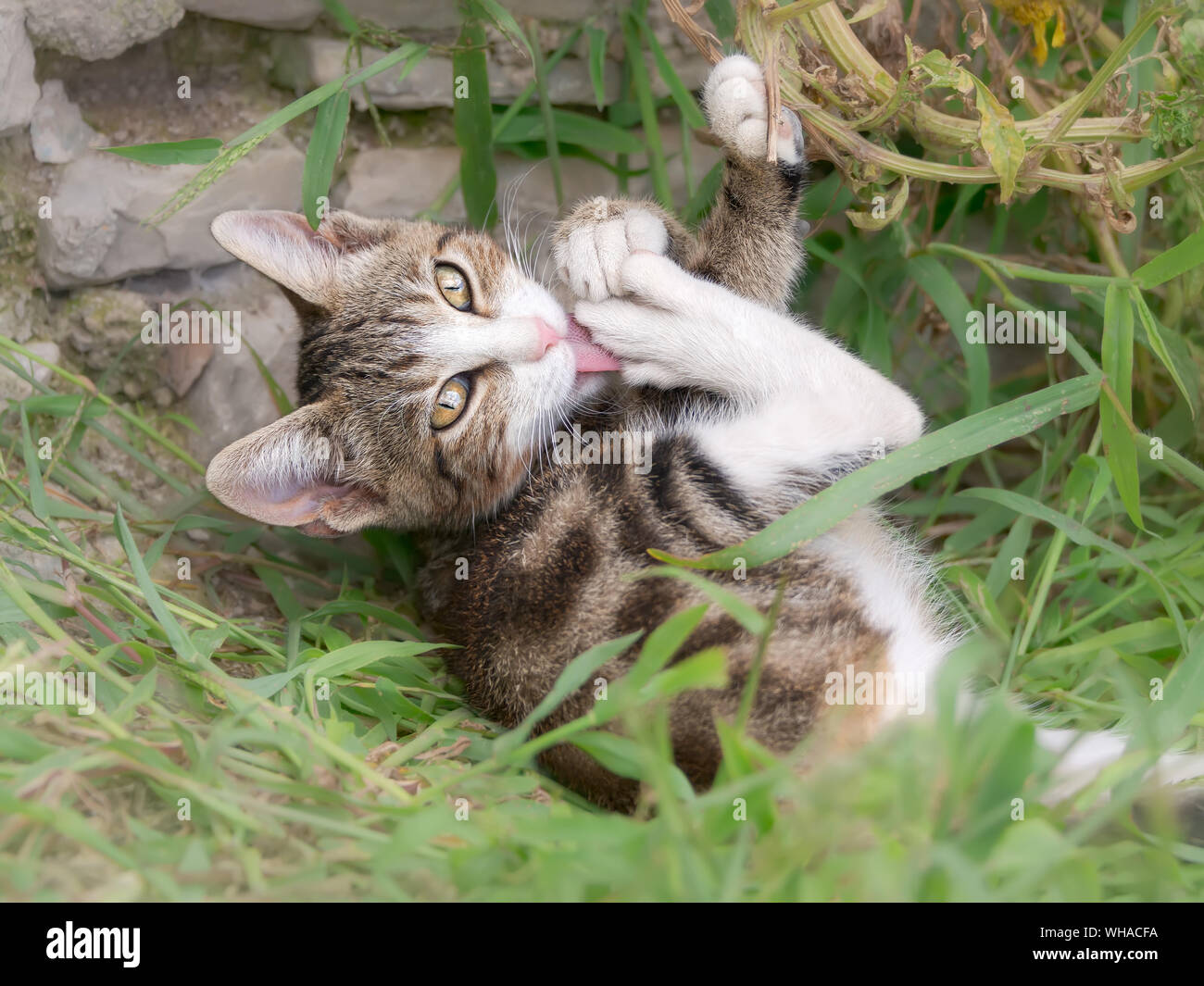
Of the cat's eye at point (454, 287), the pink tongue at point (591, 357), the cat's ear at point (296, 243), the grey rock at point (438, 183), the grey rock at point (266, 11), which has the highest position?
the grey rock at point (266, 11)

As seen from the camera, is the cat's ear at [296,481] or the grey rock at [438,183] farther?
the grey rock at [438,183]

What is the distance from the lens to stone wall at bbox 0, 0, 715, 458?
2.49 m

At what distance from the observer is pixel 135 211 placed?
2604 millimetres

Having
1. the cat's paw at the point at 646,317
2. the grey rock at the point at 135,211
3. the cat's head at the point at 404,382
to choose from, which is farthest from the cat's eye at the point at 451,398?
the grey rock at the point at 135,211

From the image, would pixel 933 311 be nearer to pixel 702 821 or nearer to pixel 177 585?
pixel 702 821

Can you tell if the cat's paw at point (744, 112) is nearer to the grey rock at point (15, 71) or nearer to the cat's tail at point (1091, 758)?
the cat's tail at point (1091, 758)

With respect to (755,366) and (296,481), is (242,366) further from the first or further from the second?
(755,366)

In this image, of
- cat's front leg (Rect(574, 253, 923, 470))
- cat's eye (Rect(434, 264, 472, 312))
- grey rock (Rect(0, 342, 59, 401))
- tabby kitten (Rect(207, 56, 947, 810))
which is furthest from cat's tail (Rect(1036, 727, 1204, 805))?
grey rock (Rect(0, 342, 59, 401))

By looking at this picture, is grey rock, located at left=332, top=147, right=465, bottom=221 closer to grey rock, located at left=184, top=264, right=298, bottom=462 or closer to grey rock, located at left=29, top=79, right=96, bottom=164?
grey rock, located at left=184, top=264, right=298, bottom=462

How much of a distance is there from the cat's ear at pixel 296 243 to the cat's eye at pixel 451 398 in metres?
0.47

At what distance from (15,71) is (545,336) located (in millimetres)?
1541

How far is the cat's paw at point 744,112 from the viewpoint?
2.06m

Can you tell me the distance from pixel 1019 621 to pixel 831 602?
0.63m

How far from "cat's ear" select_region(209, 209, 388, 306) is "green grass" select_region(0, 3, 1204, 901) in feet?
0.63
